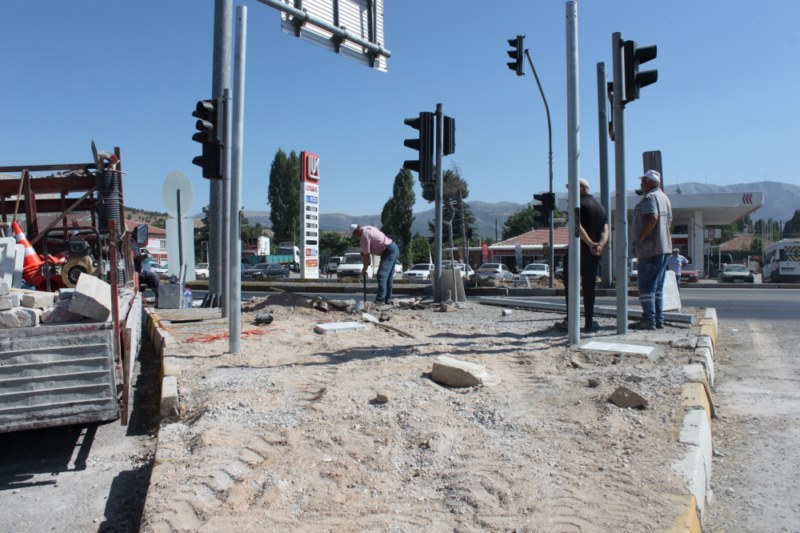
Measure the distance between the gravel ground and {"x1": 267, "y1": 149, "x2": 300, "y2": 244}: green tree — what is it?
73.5 metres

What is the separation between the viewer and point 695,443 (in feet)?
10.9

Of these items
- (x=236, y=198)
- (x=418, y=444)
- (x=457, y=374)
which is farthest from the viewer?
(x=236, y=198)

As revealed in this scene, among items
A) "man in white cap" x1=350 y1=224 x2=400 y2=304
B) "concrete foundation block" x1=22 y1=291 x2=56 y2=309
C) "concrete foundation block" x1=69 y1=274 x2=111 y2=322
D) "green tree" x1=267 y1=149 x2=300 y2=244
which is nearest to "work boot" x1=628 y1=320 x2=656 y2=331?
"man in white cap" x1=350 y1=224 x2=400 y2=304

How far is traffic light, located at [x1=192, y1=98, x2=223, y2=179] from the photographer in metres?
6.67

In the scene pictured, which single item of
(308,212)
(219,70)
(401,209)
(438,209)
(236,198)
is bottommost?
(236,198)

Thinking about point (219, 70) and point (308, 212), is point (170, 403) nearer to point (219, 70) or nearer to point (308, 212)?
point (219, 70)

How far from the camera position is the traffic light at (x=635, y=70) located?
269 inches

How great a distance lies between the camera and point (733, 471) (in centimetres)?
→ 356

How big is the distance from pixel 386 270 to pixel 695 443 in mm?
7735

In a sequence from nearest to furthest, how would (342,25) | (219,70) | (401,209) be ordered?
(219,70)
(342,25)
(401,209)

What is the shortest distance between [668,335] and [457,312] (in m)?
3.66

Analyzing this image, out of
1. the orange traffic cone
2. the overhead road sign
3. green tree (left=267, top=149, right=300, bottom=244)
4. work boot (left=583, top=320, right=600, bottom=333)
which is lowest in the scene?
work boot (left=583, top=320, right=600, bottom=333)

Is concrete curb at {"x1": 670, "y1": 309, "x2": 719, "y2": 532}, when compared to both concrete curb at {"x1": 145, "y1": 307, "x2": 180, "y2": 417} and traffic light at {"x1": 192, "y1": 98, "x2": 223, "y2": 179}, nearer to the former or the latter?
concrete curb at {"x1": 145, "y1": 307, "x2": 180, "y2": 417}

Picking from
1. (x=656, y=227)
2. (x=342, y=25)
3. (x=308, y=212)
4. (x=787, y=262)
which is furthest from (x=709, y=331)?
(x=787, y=262)
